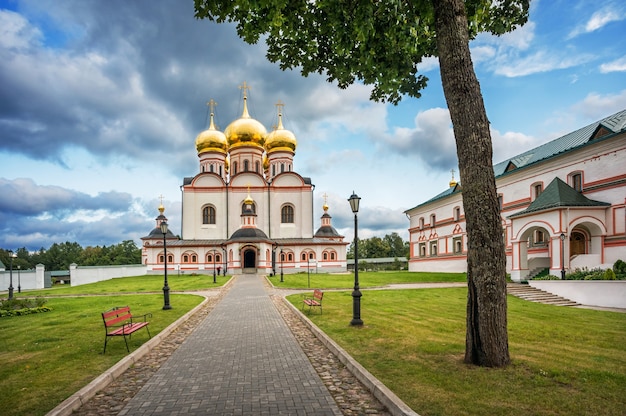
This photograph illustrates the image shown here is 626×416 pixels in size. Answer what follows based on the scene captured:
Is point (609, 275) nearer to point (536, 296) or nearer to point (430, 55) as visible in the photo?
point (536, 296)

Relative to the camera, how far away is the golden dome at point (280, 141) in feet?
160

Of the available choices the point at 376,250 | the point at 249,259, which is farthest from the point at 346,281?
the point at 376,250

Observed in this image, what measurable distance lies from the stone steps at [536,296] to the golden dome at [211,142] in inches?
1465

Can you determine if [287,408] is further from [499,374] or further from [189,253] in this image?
[189,253]

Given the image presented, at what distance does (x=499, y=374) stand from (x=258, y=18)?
25.0 feet

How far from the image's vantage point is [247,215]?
136 ft

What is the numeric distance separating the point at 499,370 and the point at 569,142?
24.5 metres

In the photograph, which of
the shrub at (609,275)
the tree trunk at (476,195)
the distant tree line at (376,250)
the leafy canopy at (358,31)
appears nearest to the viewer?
the tree trunk at (476,195)

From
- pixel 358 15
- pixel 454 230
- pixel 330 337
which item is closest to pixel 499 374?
pixel 330 337

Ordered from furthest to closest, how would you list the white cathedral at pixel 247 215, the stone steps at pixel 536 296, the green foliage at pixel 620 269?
1. the white cathedral at pixel 247 215
2. the stone steps at pixel 536 296
3. the green foliage at pixel 620 269

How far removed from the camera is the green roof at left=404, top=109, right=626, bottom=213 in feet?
72.3

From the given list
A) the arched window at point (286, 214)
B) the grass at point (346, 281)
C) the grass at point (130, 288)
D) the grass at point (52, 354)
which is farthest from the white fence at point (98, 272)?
the grass at point (52, 354)

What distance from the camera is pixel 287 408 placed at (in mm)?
5082

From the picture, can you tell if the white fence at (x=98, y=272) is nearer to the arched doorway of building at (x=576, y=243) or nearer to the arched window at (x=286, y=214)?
the arched window at (x=286, y=214)
